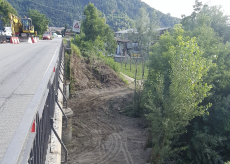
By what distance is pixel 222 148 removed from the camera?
9.95 metres

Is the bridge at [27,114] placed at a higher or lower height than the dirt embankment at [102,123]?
higher

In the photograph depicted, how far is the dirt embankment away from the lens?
10.7m

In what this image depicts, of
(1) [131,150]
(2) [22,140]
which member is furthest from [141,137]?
(2) [22,140]

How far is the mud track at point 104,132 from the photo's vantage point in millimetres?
10534

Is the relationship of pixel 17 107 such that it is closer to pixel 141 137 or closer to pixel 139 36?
pixel 141 137

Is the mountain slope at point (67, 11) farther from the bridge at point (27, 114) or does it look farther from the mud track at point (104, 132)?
the bridge at point (27, 114)

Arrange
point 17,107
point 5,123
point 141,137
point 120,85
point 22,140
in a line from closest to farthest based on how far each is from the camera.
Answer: point 22,140 < point 5,123 < point 17,107 < point 141,137 < point 120,85

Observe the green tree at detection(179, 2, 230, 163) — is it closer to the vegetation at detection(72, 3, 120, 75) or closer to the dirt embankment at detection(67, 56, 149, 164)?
the dirt embankment at detection(67, 56, 149, 164)

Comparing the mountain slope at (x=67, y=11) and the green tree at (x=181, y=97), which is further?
the mountain slope at (x=67, y=11)

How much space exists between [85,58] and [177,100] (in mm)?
15292

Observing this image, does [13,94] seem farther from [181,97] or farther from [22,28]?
[22,28]

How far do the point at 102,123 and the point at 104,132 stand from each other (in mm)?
1323

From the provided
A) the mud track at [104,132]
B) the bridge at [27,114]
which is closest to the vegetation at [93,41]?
the mud track at [104,132]

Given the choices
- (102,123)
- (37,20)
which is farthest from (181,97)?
(37,20)
